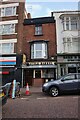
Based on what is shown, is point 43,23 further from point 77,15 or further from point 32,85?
point 32,85

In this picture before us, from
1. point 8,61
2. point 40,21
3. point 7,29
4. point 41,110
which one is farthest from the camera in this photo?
point 7,29

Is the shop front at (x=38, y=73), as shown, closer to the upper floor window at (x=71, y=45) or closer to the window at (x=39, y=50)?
the window at (x=39, y=50)

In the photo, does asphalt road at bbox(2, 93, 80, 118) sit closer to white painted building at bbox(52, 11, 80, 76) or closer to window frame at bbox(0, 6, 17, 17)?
white painted building at bbox(52, 11, 80, 76)

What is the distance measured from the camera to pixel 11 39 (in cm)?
2184

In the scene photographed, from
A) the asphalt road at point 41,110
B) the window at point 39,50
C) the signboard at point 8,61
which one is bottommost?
the asphalt road at point 41,110

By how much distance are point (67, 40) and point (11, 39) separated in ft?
23.0

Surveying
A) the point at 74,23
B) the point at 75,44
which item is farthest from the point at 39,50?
the point at 74,23

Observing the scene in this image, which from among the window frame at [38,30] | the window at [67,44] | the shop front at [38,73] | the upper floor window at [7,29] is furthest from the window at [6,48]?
the window at [67,44]

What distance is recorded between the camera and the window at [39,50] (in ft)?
70.4

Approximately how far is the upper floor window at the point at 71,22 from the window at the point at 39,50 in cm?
366

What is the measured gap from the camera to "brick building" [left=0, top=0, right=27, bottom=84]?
67.6 feet

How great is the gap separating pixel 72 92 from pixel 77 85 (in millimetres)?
638

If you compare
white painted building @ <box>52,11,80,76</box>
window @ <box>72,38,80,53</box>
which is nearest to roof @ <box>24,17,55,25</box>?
white painted building @ <box>52,11,80,76</box>

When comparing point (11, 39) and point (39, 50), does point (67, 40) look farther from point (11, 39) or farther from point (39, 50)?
point (11, 39)
